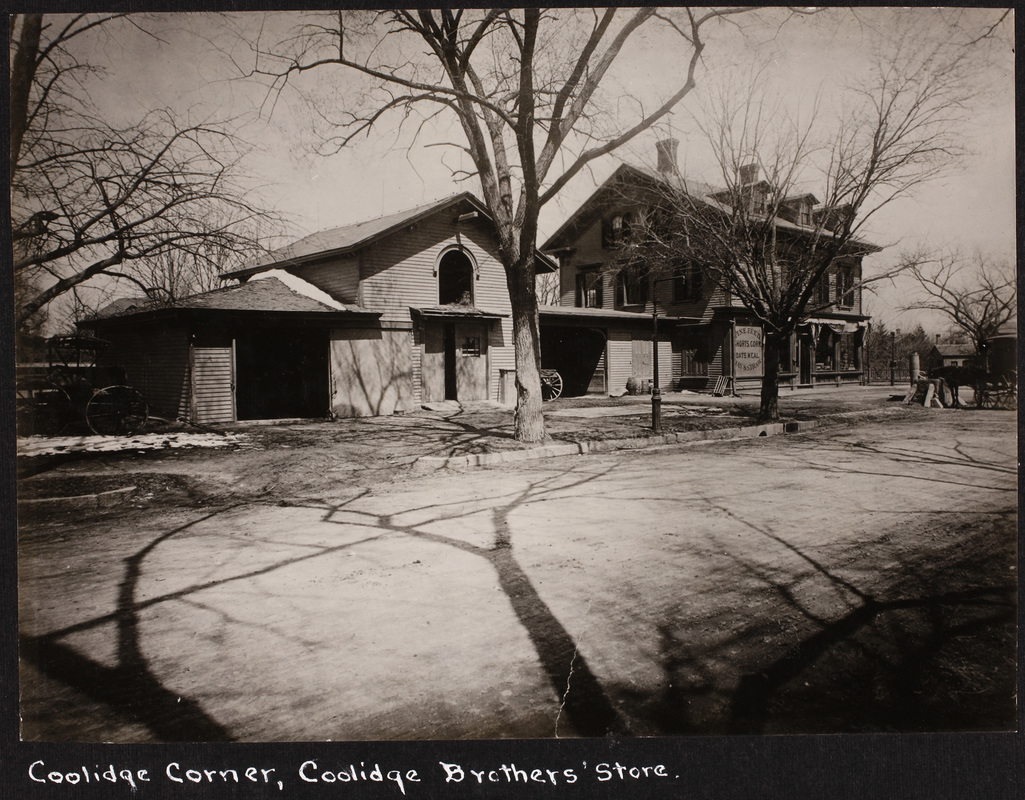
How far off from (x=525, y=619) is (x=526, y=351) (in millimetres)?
7360

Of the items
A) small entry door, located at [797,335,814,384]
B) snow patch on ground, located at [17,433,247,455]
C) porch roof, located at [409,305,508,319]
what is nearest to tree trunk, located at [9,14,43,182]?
snow patch on ground, located at [17,433,247,455]

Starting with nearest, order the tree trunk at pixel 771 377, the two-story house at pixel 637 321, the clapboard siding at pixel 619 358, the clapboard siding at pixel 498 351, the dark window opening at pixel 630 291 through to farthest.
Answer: the tree trunk at pixel 771 377
the clapboard siding at pixel 498 351
the two-story house at pixel 637 321
the clapboard siding at pixel 619 358
the dark window opening at pixel 630 291

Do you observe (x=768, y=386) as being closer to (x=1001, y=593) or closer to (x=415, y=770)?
(x=1001, y=593)

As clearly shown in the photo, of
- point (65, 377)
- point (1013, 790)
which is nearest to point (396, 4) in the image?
point (1013, 790)

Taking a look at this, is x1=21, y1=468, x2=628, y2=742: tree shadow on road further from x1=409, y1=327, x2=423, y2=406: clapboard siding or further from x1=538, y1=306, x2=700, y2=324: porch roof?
x1=538, y1=306, x2=700, y2=324: porch roof

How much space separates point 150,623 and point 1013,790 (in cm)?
483

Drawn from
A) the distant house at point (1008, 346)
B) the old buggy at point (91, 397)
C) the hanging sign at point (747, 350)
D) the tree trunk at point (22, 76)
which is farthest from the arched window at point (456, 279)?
the distant house at point (1008, 346)

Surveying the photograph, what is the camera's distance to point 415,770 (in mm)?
2844

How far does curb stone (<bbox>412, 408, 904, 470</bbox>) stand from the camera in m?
8.90

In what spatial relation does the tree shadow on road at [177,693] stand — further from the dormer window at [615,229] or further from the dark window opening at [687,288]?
the dark window opening at [687,288]

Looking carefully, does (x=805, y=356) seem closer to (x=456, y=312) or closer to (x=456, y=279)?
(x=456, y=279)

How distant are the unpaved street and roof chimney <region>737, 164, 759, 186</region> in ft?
30.6

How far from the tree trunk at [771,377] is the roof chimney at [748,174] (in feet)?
11.6

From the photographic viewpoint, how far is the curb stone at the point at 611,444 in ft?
29.2
